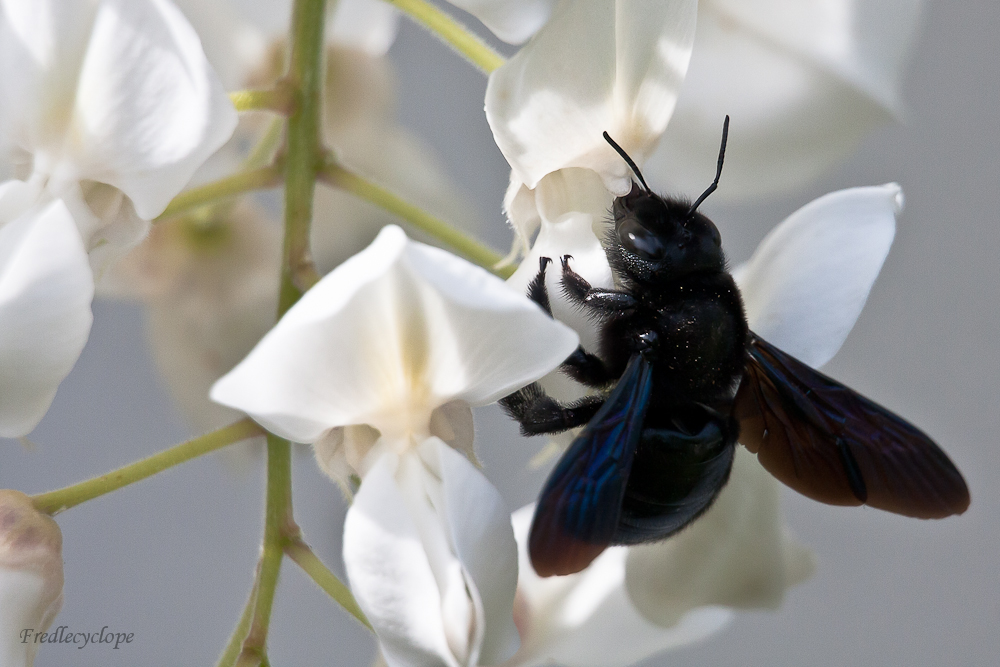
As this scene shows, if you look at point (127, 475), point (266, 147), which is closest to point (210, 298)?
point (266, 147)

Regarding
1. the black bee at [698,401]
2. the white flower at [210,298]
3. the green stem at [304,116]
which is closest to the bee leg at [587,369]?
the black bee at [698,401]

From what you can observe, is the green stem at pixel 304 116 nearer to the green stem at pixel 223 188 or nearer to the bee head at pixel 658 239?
the green stem at pixel 223 188

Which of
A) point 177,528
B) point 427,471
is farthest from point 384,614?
point 177,528

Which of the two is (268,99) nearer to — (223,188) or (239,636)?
(223,188)

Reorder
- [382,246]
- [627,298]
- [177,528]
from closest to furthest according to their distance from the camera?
[382,246]
[627,298]
[177,528]

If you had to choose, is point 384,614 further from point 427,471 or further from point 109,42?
point 109,42
